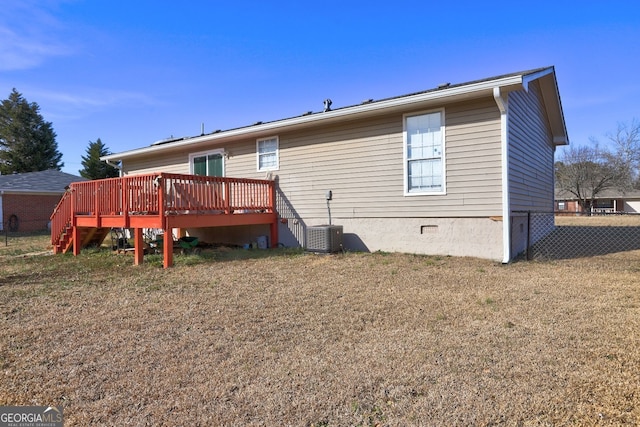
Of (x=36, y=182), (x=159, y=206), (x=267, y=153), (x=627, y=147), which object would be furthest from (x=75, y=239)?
(x=627, y=147)

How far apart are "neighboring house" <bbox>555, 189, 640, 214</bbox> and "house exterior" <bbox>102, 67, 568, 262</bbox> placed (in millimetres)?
37828

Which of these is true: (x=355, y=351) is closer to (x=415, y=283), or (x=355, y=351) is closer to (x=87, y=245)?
(x=415, y=283)

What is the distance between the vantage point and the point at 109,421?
83.1 inches

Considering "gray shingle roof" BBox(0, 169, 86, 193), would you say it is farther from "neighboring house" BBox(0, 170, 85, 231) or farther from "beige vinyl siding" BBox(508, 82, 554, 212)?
"beige vinyl siding" BBox(508, 82, 554, 212)

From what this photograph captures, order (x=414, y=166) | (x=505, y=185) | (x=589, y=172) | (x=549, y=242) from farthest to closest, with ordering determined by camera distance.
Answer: (x=589, y=172) → (x=549, y=242) → (x=414, y=166) → (x=505, y=185)

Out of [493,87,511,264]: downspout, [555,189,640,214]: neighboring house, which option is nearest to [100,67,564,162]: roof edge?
[493,87,511,264]: downspout

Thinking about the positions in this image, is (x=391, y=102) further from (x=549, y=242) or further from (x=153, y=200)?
Result: (x=549, y=242)

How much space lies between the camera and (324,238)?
805cm

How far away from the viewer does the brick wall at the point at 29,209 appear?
2048cm

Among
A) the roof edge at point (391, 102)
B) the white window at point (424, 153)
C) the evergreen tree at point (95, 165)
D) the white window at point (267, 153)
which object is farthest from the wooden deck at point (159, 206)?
the evergreen tree at point (95, 165)

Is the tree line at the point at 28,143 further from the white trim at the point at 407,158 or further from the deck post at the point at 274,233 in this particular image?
the white trim at the point at 407,158

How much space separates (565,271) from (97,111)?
22309mm

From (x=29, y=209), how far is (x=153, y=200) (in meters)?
19.3

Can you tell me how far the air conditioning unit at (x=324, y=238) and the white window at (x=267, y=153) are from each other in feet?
8.37
